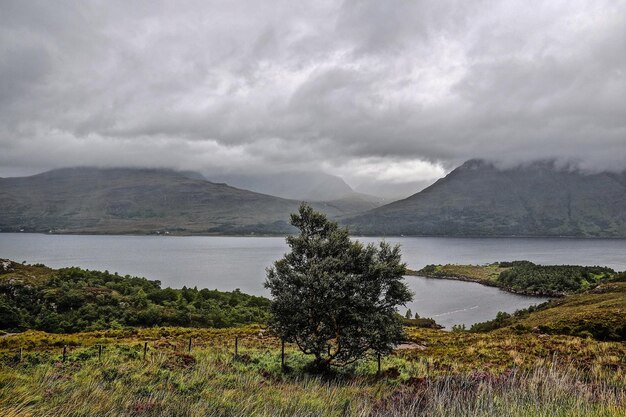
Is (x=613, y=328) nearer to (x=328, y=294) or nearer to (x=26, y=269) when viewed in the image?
(x=328, y=294)

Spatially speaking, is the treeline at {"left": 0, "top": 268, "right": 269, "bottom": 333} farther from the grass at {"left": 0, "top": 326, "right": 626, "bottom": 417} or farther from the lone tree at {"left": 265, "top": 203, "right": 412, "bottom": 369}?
the lone tree at {"left": 265, "top": 203, "right": 412, "bottom": 369}

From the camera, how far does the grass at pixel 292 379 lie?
22.0 feet

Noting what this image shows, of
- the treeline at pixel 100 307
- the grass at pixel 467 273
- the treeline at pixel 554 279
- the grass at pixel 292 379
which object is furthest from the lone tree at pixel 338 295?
the grass at pixel 467 273

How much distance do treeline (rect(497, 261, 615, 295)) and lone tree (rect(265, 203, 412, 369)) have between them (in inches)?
3095

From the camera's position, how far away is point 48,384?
8000 mm

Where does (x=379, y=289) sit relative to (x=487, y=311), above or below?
above

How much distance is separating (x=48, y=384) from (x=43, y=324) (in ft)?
134

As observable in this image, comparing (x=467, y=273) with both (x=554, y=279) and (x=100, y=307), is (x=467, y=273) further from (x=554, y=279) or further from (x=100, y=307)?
(x=100, y=307)

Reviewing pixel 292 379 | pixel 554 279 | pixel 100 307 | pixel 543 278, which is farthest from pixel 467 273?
pixel 292 379

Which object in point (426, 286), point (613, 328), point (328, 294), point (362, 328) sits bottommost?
point (426, 286)

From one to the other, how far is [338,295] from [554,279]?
87588 millimetres

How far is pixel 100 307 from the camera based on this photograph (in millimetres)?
46312

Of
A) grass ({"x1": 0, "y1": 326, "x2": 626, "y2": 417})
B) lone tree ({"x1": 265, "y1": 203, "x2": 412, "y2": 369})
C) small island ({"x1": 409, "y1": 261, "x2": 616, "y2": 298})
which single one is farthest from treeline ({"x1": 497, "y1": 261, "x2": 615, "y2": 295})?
lone tree ({"x1": 265, "y1": 203, "x2": 412, "y2": 369})

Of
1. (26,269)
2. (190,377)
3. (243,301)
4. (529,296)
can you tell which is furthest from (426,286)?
(190,377)
